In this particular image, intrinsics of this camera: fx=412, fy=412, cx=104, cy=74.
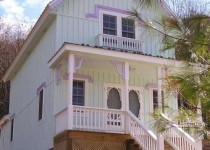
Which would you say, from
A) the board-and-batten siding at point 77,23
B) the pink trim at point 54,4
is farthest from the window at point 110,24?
the pink trim at point 54,4

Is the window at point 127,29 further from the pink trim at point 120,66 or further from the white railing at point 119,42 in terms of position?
the pink trim at point 120,66

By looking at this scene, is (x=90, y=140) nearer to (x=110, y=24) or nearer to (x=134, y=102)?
(x=134, y=102)

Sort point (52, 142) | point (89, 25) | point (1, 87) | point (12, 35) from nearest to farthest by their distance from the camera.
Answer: point (52, 142)
point (89, 25)
point (1, 87)
point (12, 35)

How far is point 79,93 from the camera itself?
17.3 m

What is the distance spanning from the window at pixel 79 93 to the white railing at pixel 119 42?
6.27ft

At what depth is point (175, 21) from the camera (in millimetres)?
6969

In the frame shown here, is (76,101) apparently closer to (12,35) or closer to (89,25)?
(89,25)

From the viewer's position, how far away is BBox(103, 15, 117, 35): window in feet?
60.1

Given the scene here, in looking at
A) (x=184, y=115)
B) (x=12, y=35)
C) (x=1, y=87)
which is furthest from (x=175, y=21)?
(x=12, y=35)

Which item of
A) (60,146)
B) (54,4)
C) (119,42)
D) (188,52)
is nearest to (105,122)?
(60,146)

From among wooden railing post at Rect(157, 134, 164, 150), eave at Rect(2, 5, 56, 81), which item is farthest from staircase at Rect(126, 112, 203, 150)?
eave at Rect(2, 5, 56, 81)

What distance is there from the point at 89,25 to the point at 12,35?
91.3 feet

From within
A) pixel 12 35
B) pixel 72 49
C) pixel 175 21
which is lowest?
pixel 175 21

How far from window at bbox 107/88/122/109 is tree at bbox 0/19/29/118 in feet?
74.1
